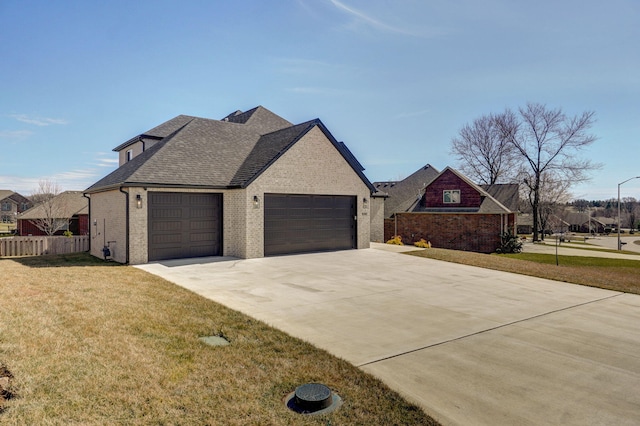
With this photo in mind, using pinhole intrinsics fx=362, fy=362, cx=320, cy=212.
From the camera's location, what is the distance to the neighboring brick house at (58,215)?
3750cm

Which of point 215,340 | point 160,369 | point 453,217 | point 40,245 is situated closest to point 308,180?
point 215,340

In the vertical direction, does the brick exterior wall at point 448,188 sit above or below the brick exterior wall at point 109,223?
above

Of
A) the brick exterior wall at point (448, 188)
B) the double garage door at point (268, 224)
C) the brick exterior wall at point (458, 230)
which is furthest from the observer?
the brick exterior wall at point (448, 188)

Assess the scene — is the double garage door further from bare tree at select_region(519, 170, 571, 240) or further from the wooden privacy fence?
bare tree at select_region(519, 170, 571, 240)

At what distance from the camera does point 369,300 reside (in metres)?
8.92

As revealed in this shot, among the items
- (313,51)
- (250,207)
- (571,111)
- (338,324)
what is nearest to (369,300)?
(338,324)

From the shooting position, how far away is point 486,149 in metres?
48.0

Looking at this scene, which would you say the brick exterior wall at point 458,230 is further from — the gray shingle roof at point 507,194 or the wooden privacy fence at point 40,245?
the wooden privacy fence at point 40,245

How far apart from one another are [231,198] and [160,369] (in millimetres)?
11822

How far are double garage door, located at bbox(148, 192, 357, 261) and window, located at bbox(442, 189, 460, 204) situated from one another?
47.4ft

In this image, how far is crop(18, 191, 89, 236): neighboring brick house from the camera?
37.5m

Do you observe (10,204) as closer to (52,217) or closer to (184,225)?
(52,217)

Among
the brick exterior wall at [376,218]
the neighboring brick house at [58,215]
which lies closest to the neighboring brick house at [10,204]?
the neighboring brick house at [58,215]

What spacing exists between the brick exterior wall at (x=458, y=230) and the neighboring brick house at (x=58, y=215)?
1280 inches
